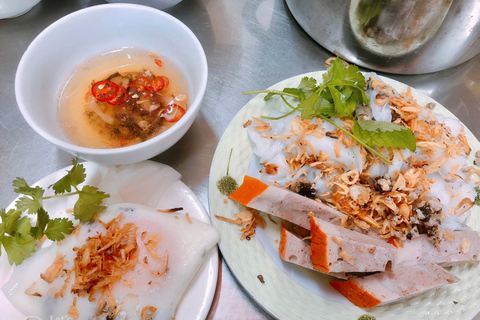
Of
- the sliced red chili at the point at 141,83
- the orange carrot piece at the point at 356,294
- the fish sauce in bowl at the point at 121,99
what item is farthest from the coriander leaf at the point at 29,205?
the orange carrot piece at the point at 356,294

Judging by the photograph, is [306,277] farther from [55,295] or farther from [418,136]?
[55,295]

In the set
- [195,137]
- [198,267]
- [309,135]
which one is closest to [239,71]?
[195,137]

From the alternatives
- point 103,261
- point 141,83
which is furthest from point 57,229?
point 141,83

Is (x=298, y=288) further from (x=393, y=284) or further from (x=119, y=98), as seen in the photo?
(x=119, y=98)

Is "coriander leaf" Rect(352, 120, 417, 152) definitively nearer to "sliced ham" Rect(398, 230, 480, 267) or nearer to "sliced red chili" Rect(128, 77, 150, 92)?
"sliced ham" Rect(398, 230, 480, 267)

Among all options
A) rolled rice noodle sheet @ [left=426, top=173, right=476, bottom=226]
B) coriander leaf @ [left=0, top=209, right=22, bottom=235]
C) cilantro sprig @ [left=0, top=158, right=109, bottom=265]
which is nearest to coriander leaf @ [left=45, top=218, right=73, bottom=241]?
cilantro sprig @ [left=0, top=158, right=109, bottom=265]

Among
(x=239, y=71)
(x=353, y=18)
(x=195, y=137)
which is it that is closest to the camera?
(x=353, y=18)

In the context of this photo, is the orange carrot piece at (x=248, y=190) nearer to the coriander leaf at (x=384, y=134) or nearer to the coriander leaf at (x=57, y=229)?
the coriander leaf at (x=384, y=134)

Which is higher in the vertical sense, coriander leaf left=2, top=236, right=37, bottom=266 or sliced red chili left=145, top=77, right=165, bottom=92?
sliced red chili left=145, top=77, right=165, bottom=92
